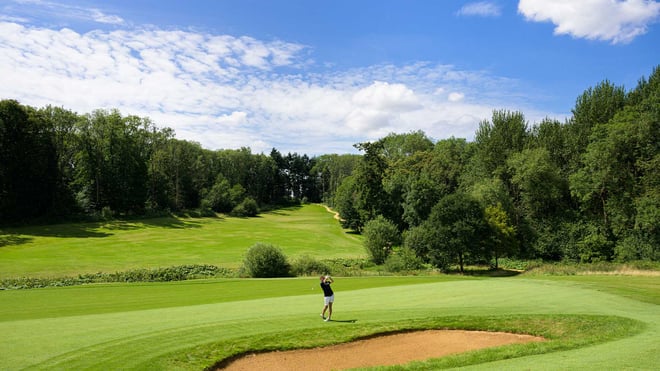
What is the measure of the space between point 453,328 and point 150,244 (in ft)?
177

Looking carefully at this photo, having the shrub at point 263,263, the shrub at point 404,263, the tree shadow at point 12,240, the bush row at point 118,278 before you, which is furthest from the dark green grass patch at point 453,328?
the tree shadow at point 12,240

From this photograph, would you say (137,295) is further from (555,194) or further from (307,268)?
(555,194)

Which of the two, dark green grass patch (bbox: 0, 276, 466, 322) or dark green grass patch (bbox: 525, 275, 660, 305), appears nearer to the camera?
dark green grass patch (bbox: 0, 276, 466, 322)

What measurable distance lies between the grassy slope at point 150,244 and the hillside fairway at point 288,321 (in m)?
21.4

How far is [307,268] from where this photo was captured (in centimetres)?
4284

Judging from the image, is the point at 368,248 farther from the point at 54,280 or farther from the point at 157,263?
the point at 54,280

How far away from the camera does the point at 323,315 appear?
1783 cm

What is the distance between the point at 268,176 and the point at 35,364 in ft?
423

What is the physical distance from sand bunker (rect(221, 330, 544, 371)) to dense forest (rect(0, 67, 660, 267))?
34.3 metres

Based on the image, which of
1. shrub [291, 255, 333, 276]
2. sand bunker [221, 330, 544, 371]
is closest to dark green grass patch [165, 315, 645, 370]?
sand bunker [221, 330, 544, 371]

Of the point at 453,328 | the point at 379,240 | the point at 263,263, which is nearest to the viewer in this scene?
the point at 453,328

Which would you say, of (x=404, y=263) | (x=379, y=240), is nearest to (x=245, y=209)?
(x=379, y=240)

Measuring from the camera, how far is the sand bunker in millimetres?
13750

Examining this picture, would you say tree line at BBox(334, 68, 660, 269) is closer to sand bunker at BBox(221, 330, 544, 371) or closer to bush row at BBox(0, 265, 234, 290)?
bush row at BBox(0, 265, 234, 290)
